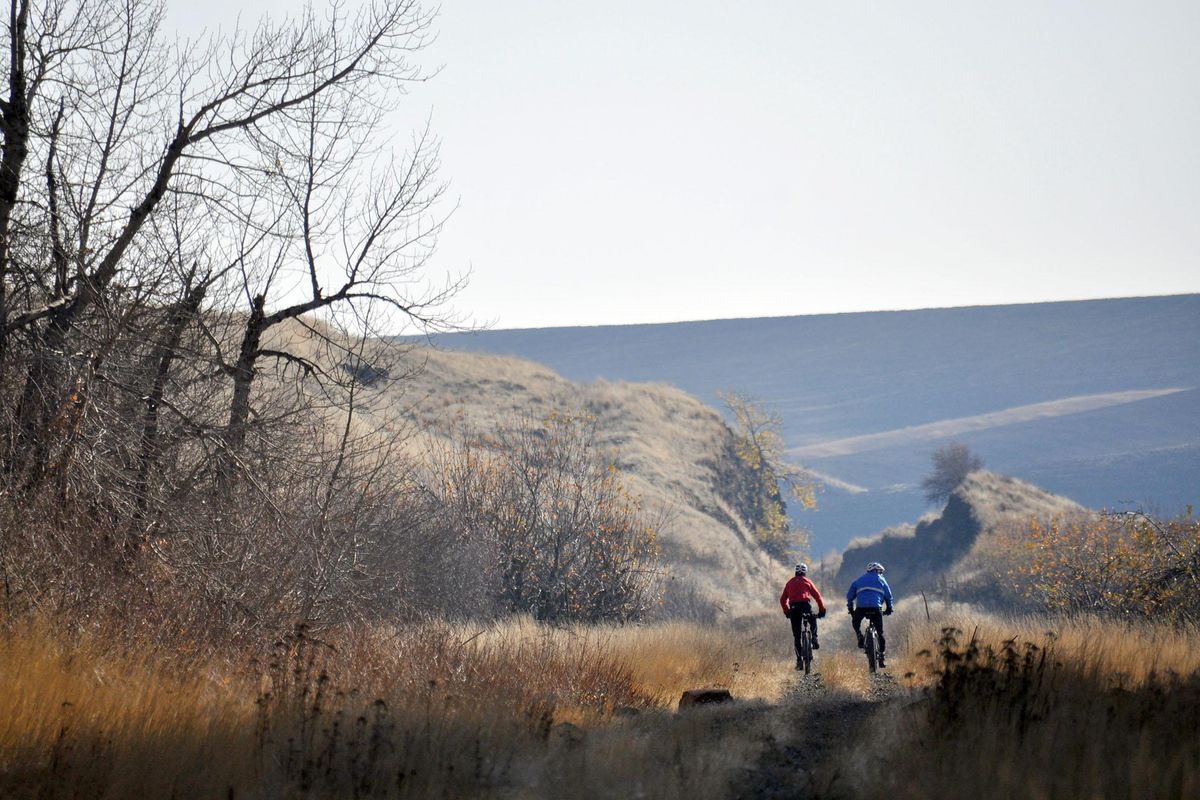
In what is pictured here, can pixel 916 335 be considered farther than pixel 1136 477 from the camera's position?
Yes

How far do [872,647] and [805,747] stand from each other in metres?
8.84

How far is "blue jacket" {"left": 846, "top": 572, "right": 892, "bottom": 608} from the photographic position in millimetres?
16906

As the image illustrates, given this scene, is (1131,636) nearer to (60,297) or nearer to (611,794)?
(611,794)

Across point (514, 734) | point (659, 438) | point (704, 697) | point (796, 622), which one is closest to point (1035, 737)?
point (514, 734)

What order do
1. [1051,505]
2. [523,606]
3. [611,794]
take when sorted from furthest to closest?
[1051,505]
[523,606]
[611,794]

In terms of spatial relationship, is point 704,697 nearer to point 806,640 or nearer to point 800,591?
point 800,591

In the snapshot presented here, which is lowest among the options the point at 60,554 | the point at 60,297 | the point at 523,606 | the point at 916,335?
the point at 523,606

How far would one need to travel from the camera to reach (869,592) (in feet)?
55.7

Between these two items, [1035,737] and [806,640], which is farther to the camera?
[806,640]

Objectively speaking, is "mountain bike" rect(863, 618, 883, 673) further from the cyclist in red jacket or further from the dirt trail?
the dirt trail

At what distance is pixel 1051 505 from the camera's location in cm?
7000

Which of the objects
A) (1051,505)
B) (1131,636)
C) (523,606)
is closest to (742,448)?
(1051,505)

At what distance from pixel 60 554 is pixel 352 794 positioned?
187 inches

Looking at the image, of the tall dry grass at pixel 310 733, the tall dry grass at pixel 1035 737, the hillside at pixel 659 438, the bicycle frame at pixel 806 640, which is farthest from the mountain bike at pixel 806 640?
the hillside at pixel 659 438
